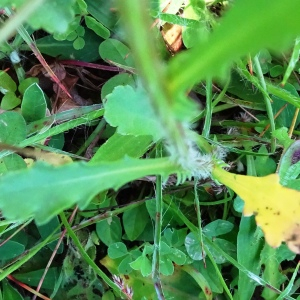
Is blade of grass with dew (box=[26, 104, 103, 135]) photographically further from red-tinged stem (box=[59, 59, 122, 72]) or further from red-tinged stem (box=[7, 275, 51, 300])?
red-tinged stem (box=[7, 275, 51, 300])

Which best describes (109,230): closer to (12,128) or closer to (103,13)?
(12,128)

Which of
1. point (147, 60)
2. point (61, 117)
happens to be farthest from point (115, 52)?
point (147, 60)

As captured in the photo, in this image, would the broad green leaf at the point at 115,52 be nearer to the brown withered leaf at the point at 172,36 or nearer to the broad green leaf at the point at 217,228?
the brown withered leaf at the point at 172,36

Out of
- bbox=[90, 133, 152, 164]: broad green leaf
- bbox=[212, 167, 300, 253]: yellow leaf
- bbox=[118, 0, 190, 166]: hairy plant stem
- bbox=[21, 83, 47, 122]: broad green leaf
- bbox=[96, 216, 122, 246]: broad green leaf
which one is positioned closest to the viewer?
bbox=[118, 0, 190, 166]: hairy plant stem

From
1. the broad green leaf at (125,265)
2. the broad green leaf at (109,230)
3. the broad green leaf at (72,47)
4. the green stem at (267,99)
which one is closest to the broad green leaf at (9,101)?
the broad green leaf at (72,47)

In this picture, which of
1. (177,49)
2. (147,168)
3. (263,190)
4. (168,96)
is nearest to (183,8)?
(177,49)

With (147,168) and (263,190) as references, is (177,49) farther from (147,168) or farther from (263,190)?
(147,168)

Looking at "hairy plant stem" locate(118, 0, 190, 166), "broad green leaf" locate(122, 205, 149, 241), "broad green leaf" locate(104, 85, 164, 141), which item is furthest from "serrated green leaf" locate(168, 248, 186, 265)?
"hairy plant stem" locate(118, 0, 190, 166)
